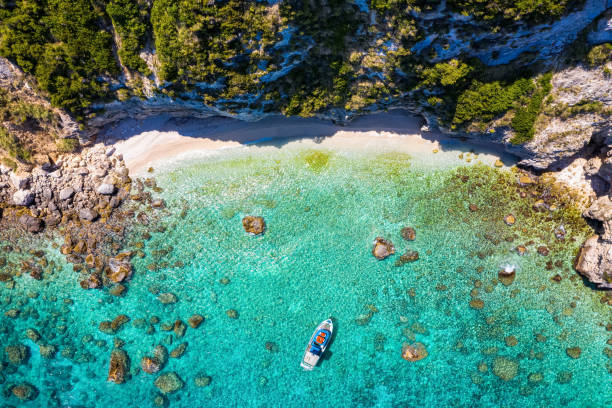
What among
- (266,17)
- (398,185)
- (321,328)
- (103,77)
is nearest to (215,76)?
(266,17)

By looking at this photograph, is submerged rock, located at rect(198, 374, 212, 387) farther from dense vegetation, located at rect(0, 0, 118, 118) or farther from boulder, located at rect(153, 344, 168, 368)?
dense vegetation, located at rect(0, 0, 118, 118)

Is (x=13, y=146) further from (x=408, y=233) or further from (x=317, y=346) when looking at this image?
(x=408, y=233)

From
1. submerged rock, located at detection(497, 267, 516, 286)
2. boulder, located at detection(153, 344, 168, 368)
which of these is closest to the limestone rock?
submerged rock, located at detection(497, 267, 516, 286)

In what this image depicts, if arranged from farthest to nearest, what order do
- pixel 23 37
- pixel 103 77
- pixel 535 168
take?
pixel 535 168
pixel 103 77
pixel 23 37

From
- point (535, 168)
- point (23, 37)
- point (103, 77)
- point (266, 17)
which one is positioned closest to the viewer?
point (266, 17)

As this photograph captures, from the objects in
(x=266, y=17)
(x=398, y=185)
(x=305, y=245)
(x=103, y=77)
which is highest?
(x=266, y=17)

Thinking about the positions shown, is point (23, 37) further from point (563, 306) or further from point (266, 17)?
point (563, 306)
